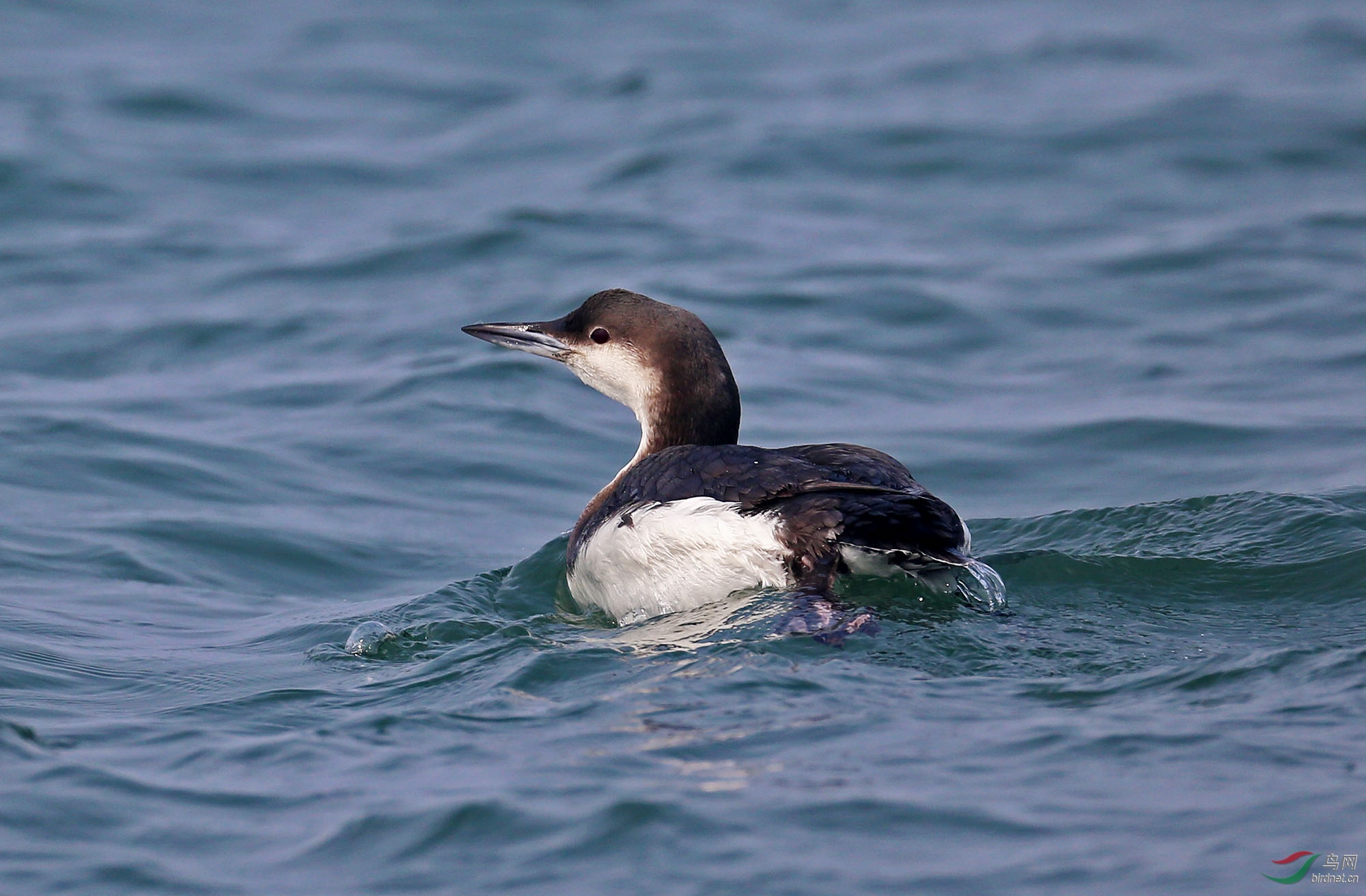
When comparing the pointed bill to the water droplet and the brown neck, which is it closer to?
the brown neck

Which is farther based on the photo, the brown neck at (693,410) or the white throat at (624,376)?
the white throat at (624,376)

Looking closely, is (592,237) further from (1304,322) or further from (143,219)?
(1304,322)

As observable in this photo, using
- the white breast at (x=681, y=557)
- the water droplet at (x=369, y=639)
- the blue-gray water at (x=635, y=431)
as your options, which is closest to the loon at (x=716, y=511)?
the white breast at (x=681, y=557)

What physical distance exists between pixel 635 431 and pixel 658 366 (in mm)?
2724

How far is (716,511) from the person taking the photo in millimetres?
5324

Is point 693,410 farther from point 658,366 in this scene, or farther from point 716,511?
point 716,511

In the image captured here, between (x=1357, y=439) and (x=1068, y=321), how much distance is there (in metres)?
2.34

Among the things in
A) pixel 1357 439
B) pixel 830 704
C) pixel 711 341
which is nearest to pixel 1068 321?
pixel 1357 439

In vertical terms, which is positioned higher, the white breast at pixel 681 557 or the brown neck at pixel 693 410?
the brown neck at pixel 693 410

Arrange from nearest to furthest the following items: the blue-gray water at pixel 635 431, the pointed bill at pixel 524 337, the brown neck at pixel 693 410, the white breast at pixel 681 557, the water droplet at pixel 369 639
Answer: the blue-gray water at pixel 635 431
the white breast at pixel 681 557
the water droplet at pixel 369 639
the brown neck at pixel 693 410
the pointed bill at pixel 524 337

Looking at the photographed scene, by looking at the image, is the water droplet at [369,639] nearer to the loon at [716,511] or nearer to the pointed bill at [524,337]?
the loon at [716,511]

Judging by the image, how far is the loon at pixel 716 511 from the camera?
16.8 feet

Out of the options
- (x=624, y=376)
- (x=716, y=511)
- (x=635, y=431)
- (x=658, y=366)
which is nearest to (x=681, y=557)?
(x=716, y=511)

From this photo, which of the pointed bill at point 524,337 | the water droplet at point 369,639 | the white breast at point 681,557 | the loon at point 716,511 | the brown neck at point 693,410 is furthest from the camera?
the pointed bill at point 524,337
